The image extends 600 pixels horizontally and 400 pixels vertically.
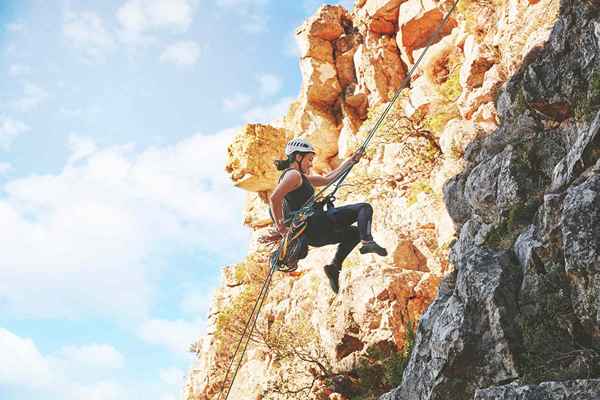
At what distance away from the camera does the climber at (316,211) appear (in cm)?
804

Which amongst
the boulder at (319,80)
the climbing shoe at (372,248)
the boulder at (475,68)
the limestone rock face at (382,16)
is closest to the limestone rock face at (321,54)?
the boulder at (319,80)

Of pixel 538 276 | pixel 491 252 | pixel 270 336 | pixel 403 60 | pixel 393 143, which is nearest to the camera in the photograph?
pixel 538 276

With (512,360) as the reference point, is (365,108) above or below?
above

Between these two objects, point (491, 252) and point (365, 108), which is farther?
point (365, 108)

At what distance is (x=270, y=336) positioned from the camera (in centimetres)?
1700

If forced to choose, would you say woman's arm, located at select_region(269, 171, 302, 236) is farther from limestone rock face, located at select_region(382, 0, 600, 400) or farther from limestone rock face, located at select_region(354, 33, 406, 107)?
limestone rock face, located at select_region(354, 33, 406, 107)

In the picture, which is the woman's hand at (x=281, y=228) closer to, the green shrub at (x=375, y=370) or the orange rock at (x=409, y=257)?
the green shrub at (x=375, y=370)

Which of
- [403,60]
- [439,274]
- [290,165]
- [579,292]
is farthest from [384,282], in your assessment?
[403,60]

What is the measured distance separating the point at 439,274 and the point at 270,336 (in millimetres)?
5262

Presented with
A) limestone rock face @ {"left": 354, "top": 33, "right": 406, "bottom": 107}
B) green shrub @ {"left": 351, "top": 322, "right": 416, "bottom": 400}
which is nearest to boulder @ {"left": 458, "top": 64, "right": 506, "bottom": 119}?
green shrub @ {"left": 351, "top": 322, "right": 416, "bottom": 400}

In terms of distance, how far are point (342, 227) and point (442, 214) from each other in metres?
7.17

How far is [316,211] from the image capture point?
27.0ft

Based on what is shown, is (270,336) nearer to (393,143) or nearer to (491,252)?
(393,143)

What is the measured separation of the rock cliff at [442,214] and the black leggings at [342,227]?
131 centimetres
